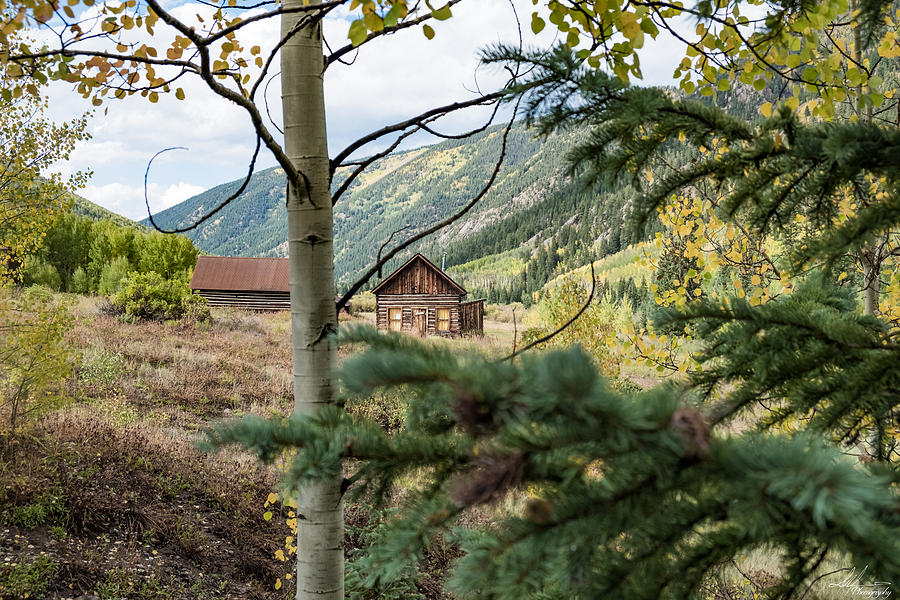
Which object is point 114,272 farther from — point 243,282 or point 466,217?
point 466,217

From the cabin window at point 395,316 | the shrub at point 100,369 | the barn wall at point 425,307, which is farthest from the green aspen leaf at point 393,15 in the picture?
the cabin window at point 395,316

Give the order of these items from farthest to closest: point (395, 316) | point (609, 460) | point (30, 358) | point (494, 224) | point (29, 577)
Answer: point (494, 224) < point (395, 316) < point (30, 358) < point (29, 577) < point (609, 460)

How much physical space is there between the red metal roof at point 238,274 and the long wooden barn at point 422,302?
4.96 m

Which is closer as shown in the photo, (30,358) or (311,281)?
(311,281)

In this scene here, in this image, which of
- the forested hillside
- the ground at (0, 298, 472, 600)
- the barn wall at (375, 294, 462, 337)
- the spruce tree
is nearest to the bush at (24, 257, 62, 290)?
the barn wall at (375, 294, 462, 337)

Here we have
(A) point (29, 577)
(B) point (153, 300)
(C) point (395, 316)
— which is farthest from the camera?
(C) point (395, 316)

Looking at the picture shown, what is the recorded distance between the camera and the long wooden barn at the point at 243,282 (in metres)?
26.1

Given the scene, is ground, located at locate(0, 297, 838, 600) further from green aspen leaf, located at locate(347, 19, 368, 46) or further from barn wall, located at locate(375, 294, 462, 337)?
barn wall, located at locate(375, 294, 462, 337)

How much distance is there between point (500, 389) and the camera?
0.57 m

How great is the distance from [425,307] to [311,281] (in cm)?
2338

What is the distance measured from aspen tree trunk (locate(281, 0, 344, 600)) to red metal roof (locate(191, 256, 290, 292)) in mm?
25037

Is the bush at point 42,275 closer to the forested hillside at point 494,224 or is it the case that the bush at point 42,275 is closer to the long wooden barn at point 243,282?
the long wooden barn at point 243,282

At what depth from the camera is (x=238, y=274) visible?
87.4ft

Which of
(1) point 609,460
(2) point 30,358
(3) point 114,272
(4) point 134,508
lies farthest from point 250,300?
(1) point 609,460
